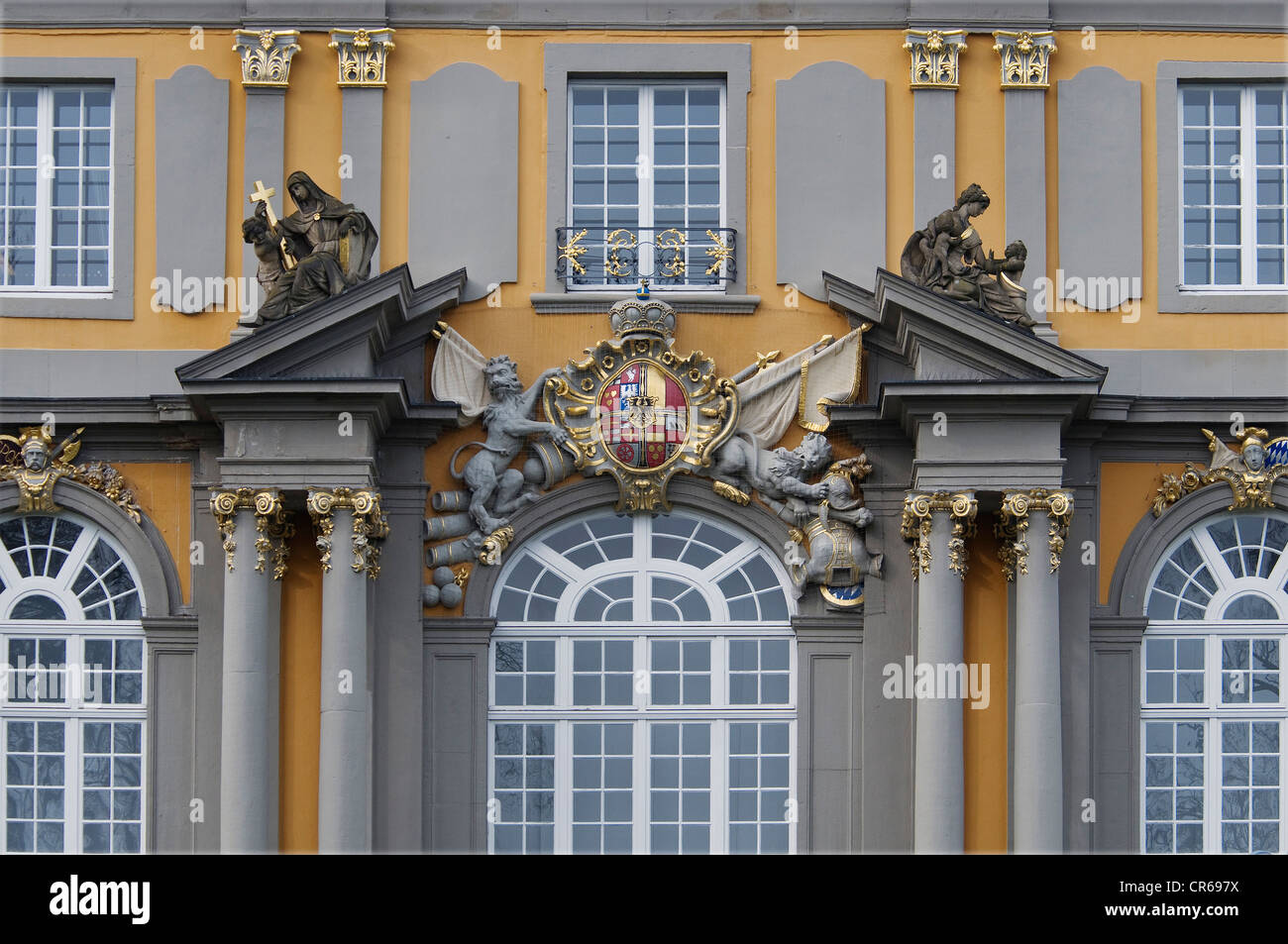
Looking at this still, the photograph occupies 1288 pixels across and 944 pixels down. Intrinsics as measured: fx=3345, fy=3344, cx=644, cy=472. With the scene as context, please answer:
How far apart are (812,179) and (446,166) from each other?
10.2ft

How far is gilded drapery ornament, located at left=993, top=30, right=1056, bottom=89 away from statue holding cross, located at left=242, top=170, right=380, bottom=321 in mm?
5581

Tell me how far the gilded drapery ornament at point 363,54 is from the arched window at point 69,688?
4.39 metres

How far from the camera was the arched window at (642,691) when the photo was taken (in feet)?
91.0

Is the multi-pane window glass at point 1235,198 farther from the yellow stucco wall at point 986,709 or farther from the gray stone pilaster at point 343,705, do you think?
the gray stone pilaster at point 343,705

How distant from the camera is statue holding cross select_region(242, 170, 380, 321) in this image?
1075 inches

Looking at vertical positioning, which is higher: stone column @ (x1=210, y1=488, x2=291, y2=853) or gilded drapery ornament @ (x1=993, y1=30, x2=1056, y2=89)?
gilded drapery ornament @ (x1=993, y1=30, x2=1056, y2=89)

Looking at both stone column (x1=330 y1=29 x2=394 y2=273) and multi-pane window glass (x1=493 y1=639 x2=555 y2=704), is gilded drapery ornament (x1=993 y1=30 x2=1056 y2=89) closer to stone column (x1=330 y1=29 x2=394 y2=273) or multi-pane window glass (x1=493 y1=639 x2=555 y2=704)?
stone column (x1=330 y1=29 x2=394 y2=273)

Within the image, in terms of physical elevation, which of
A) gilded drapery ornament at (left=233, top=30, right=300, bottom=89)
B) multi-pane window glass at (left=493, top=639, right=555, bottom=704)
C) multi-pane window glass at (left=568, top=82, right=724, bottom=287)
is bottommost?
multi-pane window glass at (left=493, top=639, right=555, bottom=704)

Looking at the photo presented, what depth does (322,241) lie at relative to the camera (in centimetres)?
2750

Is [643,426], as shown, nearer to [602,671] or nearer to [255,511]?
[602,671]

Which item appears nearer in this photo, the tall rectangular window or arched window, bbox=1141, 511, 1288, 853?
arched window, bbox=1141, 511, 1288, 853

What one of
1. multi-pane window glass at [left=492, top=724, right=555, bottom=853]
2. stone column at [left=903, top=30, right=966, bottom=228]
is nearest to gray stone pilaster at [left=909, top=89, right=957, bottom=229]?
stone column at [left=903, top=30, right=966, bottom=228]

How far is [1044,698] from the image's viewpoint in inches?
1059

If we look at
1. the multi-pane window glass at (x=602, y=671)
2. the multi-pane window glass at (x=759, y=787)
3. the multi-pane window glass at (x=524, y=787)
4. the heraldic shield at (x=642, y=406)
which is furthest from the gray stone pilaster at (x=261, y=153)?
the multi-pane window glass at (x=759, y=787)
